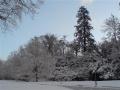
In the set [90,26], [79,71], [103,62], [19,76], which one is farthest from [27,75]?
[90,26]

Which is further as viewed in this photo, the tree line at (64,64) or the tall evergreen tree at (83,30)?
the tall evergreen tree at (83,30)

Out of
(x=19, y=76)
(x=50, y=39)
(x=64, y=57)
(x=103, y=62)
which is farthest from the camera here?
(x=50, y=39)

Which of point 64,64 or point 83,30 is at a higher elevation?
point 83,30

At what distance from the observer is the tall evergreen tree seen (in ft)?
275

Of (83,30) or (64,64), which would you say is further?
(83,30)

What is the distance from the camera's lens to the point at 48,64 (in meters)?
59.7

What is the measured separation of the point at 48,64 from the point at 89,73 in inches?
323

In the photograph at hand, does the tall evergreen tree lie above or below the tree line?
above

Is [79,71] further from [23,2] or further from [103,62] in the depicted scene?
[23,2]

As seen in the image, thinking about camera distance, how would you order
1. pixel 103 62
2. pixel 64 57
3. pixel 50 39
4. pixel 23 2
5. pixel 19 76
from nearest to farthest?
pixel 23 2
pixel 103 62
pixel 19 76
pixel 64 57
pixel 50 39

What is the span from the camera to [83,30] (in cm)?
8694

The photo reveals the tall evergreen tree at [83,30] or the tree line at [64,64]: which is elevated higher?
the tall evergreen tree at [83,30]

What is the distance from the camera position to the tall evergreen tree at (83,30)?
275 feet

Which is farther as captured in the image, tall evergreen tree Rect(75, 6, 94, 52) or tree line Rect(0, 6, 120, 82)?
tall evergreen tree Rect(75, 6, 94, 52)
